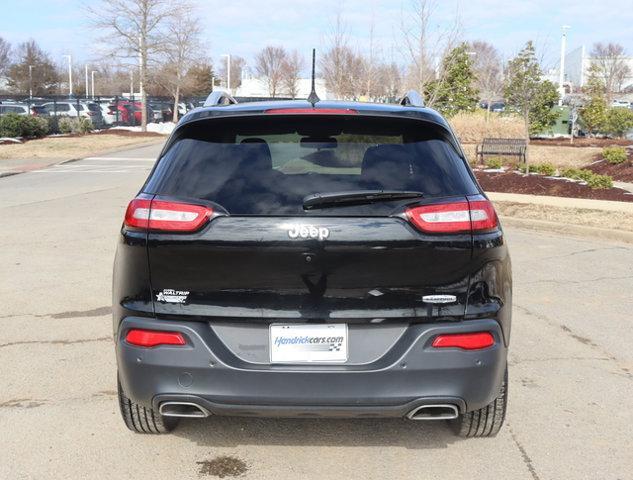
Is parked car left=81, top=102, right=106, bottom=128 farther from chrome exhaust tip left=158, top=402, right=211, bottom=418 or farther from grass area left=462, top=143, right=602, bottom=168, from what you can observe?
chrome exhaust tip left=158, top=402, right=211, bottom=418

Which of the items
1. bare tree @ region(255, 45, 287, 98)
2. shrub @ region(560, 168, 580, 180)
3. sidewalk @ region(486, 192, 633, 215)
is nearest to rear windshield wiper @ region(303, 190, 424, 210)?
sidewalk @ region(486, 192, 633, 215)

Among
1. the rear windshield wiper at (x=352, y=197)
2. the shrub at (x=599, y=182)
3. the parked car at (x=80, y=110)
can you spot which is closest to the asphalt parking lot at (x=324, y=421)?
the rear windshield wiper at (x=352, y=197)

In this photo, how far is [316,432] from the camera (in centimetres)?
371

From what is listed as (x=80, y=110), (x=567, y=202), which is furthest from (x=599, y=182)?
(x=80, y=110)

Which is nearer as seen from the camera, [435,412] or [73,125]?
[435,412]

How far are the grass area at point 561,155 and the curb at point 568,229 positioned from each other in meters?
10.2

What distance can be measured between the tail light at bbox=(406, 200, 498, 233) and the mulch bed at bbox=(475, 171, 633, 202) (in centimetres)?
1072

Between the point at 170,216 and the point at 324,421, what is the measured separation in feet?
5.07

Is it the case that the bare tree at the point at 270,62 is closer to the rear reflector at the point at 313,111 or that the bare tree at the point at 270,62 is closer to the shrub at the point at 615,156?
the shrub at the point at 615,156

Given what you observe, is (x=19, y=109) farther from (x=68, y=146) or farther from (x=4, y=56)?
(x=4, y=56)

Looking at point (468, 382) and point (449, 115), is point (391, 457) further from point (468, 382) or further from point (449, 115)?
point (449, 115)

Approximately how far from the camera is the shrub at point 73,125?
35.8m

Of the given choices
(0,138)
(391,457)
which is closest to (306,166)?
(391,457)

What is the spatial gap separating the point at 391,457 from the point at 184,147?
5.88ft
